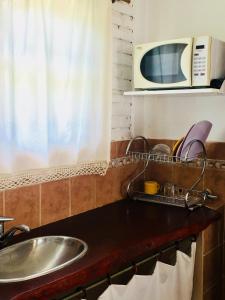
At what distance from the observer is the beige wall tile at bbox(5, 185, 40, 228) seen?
1653 millimetres

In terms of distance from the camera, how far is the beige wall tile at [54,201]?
1.81 meters

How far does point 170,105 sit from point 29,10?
3.70ft

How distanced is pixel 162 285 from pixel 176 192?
0.73 m

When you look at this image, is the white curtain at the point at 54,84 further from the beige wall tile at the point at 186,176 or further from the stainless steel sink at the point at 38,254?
the beige wall tile at the point at 186,176

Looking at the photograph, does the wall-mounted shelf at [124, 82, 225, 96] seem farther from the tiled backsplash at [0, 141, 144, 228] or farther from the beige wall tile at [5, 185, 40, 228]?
the beige wall tile at [5, 185, 40, 228]

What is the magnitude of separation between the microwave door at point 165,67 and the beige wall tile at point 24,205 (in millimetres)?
900

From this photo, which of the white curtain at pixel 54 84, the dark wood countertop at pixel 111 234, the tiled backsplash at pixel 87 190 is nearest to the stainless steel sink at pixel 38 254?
the dark wood countertop at pixel 111 234

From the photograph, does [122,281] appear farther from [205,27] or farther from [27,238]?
[205,27]

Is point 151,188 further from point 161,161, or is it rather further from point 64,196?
point 64,196

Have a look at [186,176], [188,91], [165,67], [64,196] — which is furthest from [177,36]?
[64,196]

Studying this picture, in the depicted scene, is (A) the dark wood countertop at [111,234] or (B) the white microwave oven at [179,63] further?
(B) the white microwave oven at [179,63]

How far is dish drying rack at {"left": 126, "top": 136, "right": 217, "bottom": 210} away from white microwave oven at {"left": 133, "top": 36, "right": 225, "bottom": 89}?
13.8 inches

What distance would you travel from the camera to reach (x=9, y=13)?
147cm

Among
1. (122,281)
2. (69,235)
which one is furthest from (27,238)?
(122,281)
